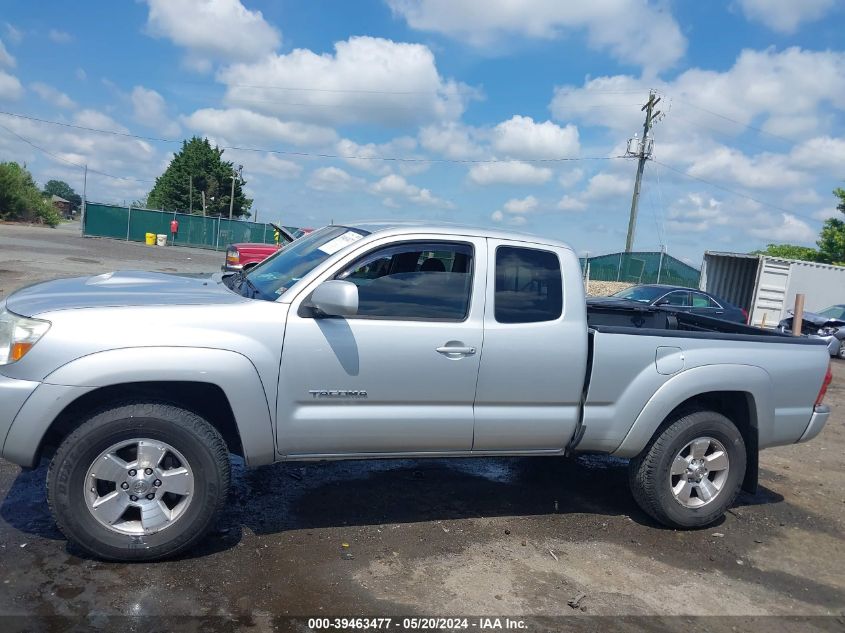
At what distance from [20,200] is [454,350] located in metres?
60.7

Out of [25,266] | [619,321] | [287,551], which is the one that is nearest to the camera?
[287,551]

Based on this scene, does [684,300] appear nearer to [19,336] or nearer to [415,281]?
[415,281]

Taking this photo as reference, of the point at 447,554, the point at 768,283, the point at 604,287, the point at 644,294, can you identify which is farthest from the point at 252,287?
the point at 604,287

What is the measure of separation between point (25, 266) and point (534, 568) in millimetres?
18149

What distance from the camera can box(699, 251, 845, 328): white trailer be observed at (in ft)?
72.5

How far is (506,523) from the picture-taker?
4953 millimetres

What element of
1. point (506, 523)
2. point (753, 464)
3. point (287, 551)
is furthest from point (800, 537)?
point (287, 551)

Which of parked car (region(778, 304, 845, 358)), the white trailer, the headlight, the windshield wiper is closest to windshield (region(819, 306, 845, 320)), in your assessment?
parked car (region(778, 304, 845, 358))

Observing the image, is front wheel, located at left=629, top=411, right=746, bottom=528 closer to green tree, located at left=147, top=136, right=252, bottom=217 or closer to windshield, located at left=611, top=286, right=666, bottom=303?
windshield, located at left=611, top=286, right=666, bottom=303

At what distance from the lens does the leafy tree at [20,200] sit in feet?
177

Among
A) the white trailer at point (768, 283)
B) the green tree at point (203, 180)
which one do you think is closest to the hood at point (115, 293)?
the white trailer at point (768, 283)

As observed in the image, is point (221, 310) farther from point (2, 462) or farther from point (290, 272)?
point (2, 462)

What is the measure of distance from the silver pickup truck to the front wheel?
0.05 feet

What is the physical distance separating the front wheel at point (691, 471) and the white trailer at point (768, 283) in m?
18.2
